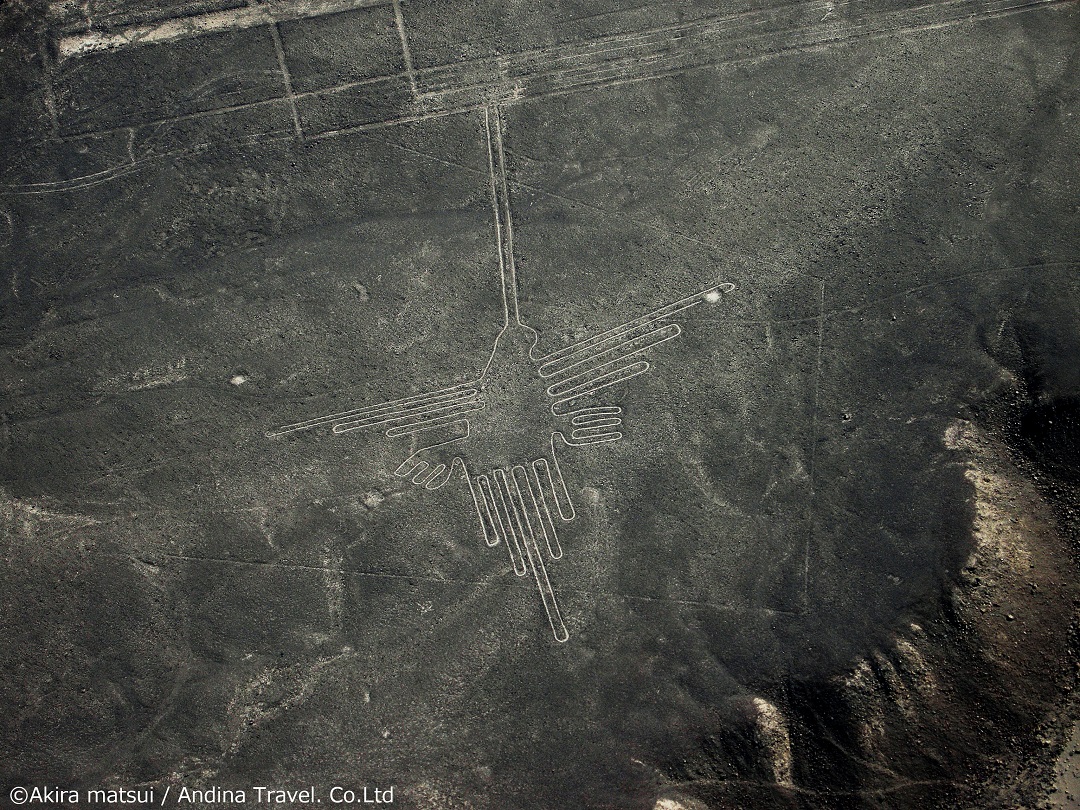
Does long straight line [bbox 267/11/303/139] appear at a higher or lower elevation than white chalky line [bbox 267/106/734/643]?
higher

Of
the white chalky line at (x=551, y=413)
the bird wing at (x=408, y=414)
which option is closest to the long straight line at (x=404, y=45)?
the white chalky line at (x=551, y=413)

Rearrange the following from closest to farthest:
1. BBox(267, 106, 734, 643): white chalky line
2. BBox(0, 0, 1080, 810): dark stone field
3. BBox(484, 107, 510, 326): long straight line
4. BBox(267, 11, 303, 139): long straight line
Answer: BBox(0, 0, 1080, 810): dark stone field
BBox(267, 106, 734, 643): white chalky line
BBox(484, 107, 510, 326): long straight line
BBox(267, 11, 303, 139): long straight line

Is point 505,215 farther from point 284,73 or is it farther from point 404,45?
point 284,73

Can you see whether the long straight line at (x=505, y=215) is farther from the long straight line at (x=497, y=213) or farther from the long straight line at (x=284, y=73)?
the long straight line at (x=284, y=73)

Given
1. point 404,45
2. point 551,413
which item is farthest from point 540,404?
point 404,45

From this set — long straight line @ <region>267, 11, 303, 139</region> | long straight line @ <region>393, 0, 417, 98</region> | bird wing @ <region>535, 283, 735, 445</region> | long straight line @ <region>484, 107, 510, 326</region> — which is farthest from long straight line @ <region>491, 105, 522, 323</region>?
long straight line @ <region>267, 11, 303, 139</region>

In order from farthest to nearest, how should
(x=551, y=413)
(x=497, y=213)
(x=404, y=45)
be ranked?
1. (x=404, y=45)
2. (x=497, y=213)
3. (x=551, y=413)

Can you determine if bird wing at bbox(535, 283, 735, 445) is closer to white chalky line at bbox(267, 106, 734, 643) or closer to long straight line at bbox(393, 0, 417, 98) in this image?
white chalky line at bbox(267, 106, 734, 643)
